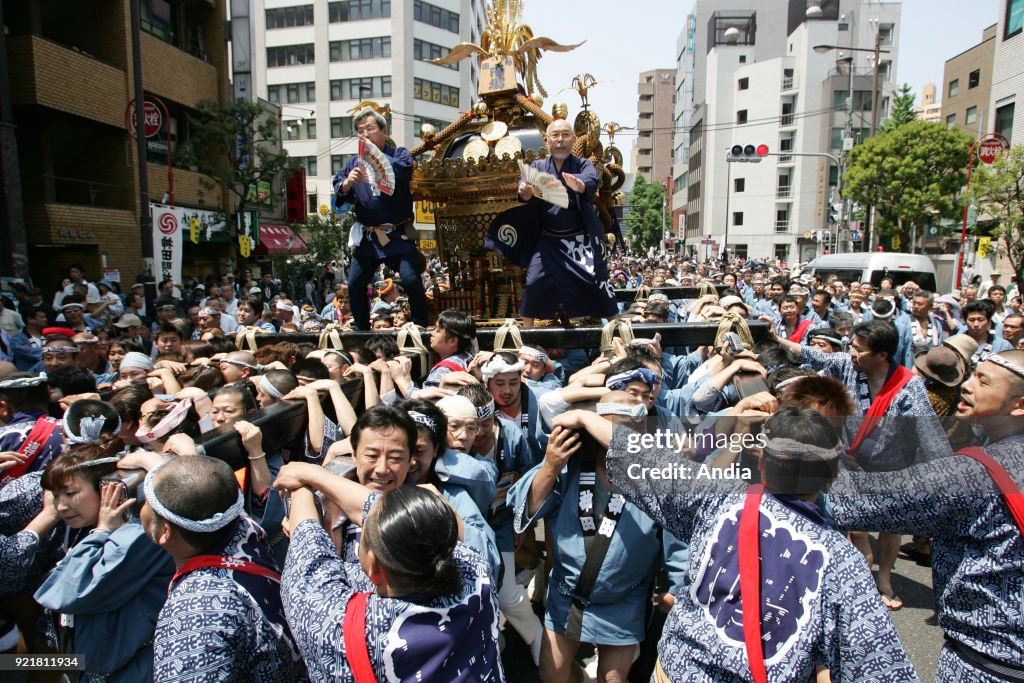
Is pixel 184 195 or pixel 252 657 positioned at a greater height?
pixel 184 195

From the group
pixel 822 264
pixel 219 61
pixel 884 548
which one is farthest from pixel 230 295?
pixel 822 264

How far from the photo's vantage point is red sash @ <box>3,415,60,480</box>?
109 inches

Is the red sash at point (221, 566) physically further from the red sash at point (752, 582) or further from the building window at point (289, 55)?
the building window at point (289, 55)

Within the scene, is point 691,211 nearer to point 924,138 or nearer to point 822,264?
point 924,138

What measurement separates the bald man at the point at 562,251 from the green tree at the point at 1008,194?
43.7 feet

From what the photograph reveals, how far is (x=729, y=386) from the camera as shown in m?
3.42

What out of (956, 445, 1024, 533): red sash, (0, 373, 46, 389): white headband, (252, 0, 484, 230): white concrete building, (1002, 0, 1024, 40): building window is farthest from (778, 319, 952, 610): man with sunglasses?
(252, 0, 484, 230): white concrete building

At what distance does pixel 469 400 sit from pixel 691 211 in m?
56.2

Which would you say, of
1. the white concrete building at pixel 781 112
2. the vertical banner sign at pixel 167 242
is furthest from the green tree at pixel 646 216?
the vertical banner sign at pixel 167 242

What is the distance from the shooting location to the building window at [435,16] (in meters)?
36.6

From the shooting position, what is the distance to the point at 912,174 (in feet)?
72.0

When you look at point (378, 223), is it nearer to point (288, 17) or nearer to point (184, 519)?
point (184, 519)

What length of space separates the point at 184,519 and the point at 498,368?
1.82m

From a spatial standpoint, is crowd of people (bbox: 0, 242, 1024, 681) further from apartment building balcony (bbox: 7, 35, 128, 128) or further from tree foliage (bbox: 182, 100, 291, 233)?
tree foliage (bbox: 182, 100, 291, 233)
